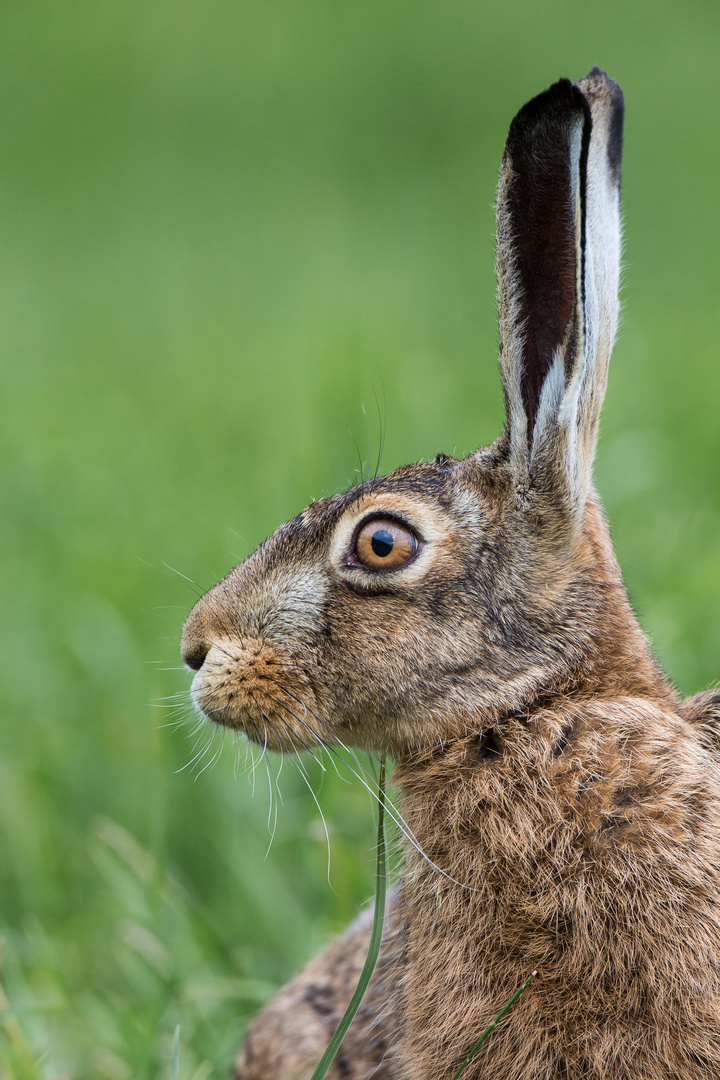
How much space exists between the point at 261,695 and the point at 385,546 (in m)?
0.46

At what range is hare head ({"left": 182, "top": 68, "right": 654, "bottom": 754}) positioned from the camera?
9.18ft

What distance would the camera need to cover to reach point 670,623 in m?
4.86

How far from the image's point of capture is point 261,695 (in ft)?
9.72

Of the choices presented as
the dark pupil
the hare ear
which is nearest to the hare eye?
the dark pupil

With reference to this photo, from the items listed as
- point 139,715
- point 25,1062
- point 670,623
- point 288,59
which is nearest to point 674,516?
point 670,623

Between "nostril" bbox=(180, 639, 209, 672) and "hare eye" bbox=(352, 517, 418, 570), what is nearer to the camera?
"hare eye" bbox=(352, 517, 418, 570)

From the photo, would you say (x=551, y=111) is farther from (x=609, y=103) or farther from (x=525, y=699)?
(x=525, y=699)

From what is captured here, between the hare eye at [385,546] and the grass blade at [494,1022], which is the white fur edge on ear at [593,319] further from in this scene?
the grass blade at [494,1022]

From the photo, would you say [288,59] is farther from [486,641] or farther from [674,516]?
[486,641]

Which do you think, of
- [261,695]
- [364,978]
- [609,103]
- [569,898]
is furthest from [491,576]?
[609,103]

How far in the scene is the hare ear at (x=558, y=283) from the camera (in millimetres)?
2645

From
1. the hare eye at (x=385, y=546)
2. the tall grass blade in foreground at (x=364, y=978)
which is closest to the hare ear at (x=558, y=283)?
the hare eye at (x=385, y=546)

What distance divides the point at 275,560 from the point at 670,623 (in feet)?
7.39

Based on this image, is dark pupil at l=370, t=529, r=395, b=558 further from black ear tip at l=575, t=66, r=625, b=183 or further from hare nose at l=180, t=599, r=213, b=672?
black ear tip at l=575, t=66, r=625, b=183
